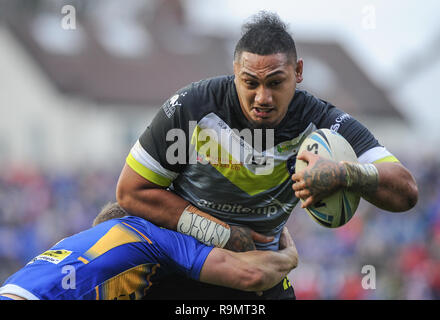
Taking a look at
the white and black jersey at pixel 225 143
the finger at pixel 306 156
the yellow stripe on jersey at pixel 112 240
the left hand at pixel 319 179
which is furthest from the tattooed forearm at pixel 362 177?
the yellow stripe on jersey at pixel 112 240

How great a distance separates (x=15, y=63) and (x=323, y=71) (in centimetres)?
1937

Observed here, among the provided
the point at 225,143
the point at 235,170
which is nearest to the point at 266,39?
the point at 225,143

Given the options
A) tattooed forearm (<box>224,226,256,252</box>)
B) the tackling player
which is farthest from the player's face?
the tackling player

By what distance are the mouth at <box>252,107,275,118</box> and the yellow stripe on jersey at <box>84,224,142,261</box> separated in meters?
1.16

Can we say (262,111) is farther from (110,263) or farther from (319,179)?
(110,263)

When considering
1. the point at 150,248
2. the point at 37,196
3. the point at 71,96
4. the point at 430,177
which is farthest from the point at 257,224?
the point at 71,96

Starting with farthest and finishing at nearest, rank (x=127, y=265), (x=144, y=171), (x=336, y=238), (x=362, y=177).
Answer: (x=336, y=238) → (x=144, y=171) → (x=127, y=265) → (x=362, y=177)

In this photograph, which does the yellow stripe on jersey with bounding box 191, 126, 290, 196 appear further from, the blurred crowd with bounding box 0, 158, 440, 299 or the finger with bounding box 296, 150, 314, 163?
the blurred crowd with bounding box 0, 158, 440, 299

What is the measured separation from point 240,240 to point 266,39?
1.43 metres

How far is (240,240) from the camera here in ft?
14.7

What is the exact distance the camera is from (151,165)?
4.34 meters

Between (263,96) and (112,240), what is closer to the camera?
(263,96)

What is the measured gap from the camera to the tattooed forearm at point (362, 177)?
145 inches

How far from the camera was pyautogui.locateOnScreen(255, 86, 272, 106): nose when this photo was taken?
158 inches
